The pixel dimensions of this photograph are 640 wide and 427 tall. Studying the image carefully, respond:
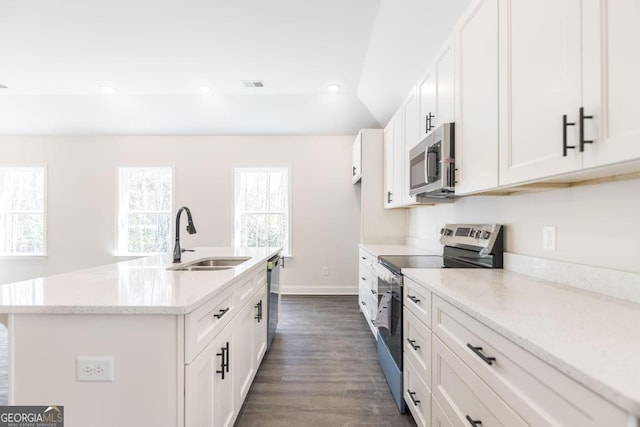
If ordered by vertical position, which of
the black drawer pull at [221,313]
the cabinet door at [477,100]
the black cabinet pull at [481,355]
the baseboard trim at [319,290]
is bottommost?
the baseboard trim at [319,290]

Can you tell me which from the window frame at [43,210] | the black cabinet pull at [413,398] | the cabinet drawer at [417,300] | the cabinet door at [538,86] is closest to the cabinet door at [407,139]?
the cabinet drawer at [417,300]

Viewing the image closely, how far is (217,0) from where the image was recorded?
243 cm

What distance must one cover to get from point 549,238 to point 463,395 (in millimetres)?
898

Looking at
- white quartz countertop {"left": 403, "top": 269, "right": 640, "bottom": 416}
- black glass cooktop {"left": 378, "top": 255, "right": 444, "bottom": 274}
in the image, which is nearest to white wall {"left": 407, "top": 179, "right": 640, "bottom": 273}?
white quartz countertop {"left": 403, "top": 269, "right": 640, "bottom": 416}

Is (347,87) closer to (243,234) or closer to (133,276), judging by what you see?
(243,234)

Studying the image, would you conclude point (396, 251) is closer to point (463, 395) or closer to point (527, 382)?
point (463, 395)

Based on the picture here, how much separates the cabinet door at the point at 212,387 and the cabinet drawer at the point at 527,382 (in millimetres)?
1009

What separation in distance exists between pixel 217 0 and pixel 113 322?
2.47 metres

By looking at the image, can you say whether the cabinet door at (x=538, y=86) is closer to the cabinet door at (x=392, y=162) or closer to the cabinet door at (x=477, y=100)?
the cabinet door at (x=477, y=100)

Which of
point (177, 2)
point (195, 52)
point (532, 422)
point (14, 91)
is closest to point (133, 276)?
point (532, 422)

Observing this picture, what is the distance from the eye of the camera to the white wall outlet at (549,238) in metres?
1.49

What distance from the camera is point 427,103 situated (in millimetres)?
2297

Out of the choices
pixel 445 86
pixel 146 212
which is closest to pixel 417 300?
pixel 445 86

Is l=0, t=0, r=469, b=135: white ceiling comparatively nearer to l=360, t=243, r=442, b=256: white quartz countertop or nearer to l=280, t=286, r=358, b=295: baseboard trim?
l=360, t=243, r=442, b=256: white quartz countertop
